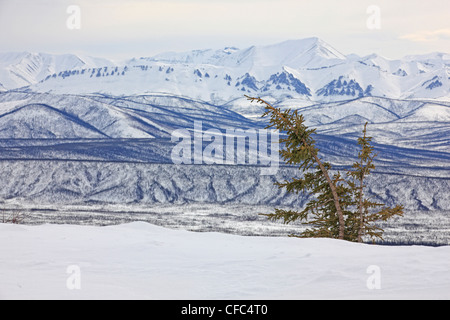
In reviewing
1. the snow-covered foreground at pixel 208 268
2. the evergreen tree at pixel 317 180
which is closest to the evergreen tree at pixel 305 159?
the evergreen tree at pixel 317 180

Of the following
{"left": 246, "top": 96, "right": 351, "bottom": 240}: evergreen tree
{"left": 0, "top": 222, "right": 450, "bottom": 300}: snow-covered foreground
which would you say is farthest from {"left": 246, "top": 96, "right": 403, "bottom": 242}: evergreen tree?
{"left": 0, "top": 222, "right": 450, "bottom": 300}: snow-covered foreground

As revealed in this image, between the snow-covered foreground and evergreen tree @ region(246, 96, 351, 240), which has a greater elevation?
evergreen tree @ region(246, 96, 351, 240)

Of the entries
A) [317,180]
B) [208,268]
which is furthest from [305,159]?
[208,268]

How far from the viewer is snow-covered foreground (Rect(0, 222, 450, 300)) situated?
466 inches

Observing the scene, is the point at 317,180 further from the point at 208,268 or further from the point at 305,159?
the point at 208,268

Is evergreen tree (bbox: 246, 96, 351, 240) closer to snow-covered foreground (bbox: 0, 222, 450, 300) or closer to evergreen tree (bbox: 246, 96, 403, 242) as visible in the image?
evergreen tree (bbox: 246, 96, 403, 242)

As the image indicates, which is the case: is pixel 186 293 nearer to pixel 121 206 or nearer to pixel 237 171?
pixel 121 206

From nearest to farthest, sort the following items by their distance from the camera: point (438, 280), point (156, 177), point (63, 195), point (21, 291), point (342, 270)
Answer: point (21, 291) < point (438, 280) < point (342, 270) < point (63, 195) < point (156, 177)

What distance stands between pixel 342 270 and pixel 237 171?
142 meters

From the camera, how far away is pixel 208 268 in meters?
13.9

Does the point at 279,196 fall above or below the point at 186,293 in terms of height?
below

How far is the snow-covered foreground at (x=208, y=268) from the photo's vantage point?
38.8 feet
